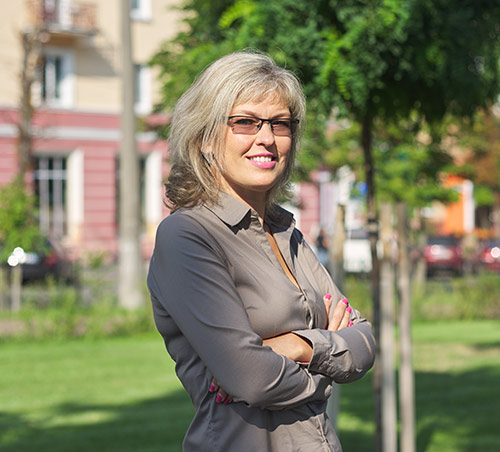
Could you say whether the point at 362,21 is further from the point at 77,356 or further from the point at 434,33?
the point at 77,356

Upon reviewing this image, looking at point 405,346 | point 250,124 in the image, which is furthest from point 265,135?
point 405,346

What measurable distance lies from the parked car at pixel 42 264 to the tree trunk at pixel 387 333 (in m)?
10.1

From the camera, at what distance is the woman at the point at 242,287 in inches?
99.4

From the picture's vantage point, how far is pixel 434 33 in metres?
5.53

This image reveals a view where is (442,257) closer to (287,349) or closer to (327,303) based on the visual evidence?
(327,303)

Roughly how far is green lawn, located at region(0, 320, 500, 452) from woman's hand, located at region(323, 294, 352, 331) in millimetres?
4025

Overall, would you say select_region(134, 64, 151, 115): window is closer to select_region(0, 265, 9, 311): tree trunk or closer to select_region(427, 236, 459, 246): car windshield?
select_region(427, 236, 459, 246): car windshield

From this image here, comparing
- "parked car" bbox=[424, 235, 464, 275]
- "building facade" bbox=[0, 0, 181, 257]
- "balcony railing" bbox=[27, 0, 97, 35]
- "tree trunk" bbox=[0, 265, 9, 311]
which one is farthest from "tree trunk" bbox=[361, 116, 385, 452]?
"parked car" bbox=[424, 235, 464, 275]

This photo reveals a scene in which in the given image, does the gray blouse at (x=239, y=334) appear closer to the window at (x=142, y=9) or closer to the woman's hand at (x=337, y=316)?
the woman's hand at (x=337, y=316)

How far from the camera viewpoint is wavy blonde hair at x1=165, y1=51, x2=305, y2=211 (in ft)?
8.96

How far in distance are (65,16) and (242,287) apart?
100 ft

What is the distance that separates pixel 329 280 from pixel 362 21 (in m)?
2.60

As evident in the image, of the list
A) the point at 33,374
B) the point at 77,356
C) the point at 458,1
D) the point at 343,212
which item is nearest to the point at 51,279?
the point at 77,356

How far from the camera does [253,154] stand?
2768 mm
